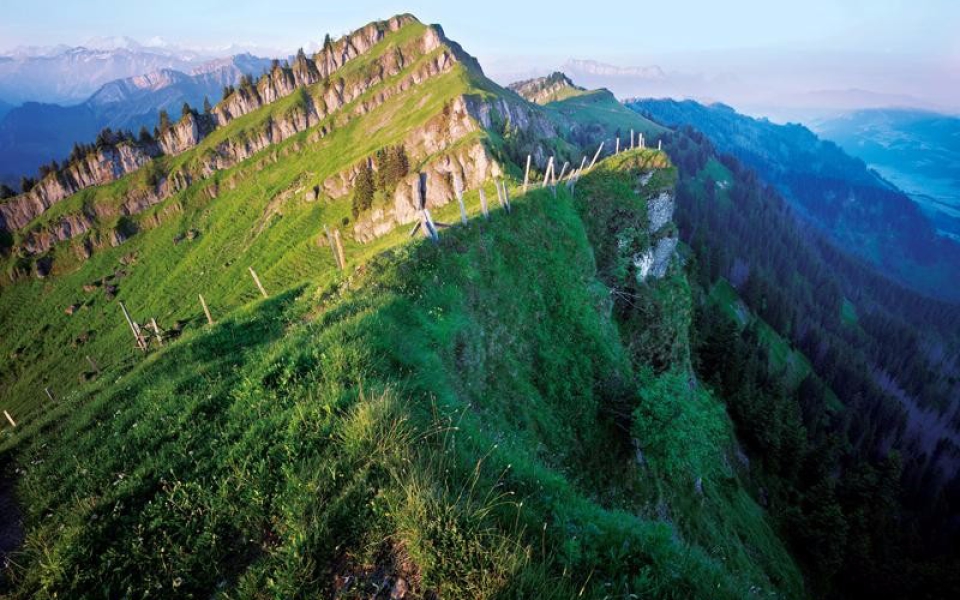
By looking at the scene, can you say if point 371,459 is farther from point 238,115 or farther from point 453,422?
point 238,115

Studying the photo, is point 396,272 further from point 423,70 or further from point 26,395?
point 423,70

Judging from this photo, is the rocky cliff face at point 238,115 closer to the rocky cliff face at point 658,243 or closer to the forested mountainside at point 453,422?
the forested mountainside at point 453,422

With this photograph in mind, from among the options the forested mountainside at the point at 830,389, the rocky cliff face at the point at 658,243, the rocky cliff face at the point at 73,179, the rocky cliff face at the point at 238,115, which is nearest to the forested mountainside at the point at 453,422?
the rocky cliff face at the point at 658,243

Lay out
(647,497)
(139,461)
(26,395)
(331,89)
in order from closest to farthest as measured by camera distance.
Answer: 1. (139,461)
2. (647,497)
3. (26,395)
4. (331,89)

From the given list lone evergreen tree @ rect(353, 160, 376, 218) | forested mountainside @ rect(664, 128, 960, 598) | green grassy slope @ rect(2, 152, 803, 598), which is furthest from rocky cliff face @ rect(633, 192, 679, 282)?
lone evergreen tree @ rect(353, 160, 376, 218)

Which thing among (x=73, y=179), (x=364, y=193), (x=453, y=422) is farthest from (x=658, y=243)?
(x=73, y=179)

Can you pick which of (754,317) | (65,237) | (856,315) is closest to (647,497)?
(754,317)

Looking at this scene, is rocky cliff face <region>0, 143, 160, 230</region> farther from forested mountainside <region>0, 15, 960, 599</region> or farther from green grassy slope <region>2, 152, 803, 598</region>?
green grassy slope <region>2, 152, 803, 598</region>
